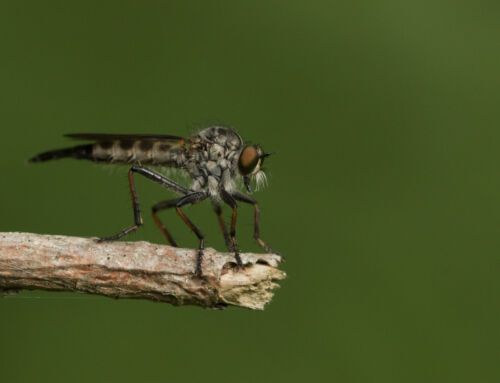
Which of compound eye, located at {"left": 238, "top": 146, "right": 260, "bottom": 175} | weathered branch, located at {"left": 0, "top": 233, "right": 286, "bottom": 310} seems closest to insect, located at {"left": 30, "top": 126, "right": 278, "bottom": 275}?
compound eye, located at {"left": 238, "top": 146, "right": 260, "bottom": 175}

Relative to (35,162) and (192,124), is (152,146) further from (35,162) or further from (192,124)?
(35,162)

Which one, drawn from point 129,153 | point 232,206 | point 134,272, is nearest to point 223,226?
point 232,206

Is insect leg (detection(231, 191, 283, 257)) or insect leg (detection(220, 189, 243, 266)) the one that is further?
insect leg (detection(231, 191, 283, 257))

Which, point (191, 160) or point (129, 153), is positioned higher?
point (129, 153)

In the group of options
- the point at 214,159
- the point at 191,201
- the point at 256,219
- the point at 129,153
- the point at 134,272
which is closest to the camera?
the point at 134,272

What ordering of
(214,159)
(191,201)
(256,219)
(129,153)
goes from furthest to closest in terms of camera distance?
(129,153) < (214,159) < (191,201) < (256,219)

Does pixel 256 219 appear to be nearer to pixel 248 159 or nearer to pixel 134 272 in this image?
pixel 248 159

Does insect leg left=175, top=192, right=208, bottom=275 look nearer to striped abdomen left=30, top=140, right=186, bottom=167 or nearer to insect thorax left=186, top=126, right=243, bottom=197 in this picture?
insect thorax left=186, top=126, right=243, bottom=197

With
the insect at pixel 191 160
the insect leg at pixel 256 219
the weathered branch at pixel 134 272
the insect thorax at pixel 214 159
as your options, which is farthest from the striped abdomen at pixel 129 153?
the weathered branch at pixel 134 272
